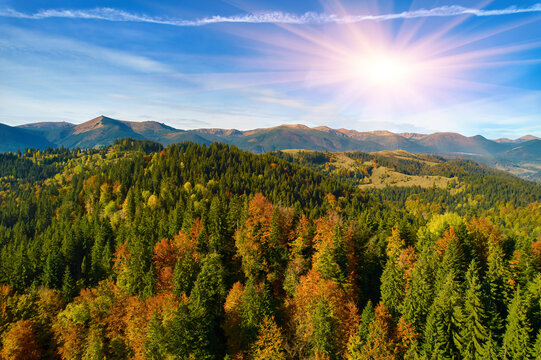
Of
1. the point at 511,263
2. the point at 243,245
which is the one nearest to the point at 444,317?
the point at 511,263

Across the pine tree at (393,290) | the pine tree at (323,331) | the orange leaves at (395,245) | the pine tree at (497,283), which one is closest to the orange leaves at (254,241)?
the pine tree at (323,331)

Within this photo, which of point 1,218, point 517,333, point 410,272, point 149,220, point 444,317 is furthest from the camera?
point 1,218

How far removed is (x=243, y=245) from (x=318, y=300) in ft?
66.7

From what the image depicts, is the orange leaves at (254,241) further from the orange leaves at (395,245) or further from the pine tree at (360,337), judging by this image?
the orange leaves at (395,245)

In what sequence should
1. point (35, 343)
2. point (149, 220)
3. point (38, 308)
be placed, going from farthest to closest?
point (149, 220)
point (38, 308)
point (35, 343)

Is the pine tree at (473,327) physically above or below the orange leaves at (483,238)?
below

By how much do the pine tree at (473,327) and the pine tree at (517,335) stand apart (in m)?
2.80

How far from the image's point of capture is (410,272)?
53625mm

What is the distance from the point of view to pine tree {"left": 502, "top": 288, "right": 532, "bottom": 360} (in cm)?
3933

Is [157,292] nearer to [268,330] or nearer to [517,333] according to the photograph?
[268,330]

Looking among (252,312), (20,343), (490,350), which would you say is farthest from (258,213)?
(20,343)

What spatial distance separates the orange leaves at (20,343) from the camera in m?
53.9

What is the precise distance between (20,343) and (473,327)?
80160 mm

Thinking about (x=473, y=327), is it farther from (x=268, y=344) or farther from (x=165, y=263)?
(x=165, y=263)
